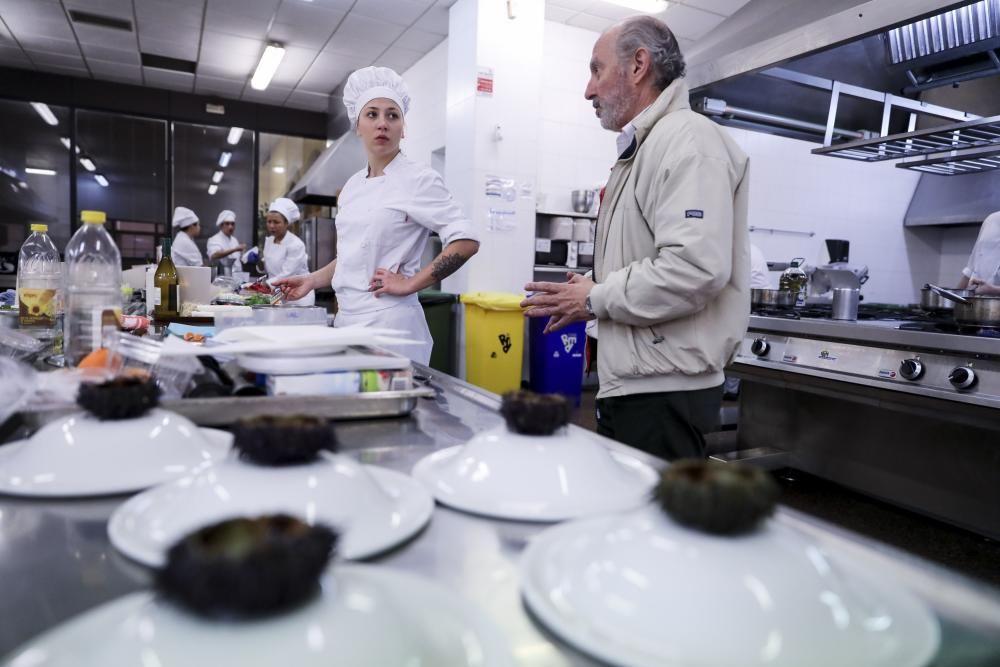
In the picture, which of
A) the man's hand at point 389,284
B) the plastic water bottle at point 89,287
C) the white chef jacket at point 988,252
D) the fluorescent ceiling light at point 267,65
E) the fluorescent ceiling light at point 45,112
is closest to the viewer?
the plastic water bottle at point 89,287

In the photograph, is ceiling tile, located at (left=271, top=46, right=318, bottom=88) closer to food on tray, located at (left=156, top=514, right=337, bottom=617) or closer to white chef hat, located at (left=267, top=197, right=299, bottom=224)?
white chef hat, located at (left=267, top=197, right=299, bottom=224)

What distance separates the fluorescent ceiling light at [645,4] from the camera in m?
5.12

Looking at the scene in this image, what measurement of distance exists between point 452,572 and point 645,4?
560cm

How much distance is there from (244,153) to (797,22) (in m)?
8.67

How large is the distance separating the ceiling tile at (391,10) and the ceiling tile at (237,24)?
3.15 ft

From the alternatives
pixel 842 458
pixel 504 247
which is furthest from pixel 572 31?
pixel 842 458

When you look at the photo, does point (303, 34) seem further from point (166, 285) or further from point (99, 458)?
point (99, 458)

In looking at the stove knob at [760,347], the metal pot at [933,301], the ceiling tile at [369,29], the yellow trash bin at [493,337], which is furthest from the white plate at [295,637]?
the ceiling tile at [369,29]

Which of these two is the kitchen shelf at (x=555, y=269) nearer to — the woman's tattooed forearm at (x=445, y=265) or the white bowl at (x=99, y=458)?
the woman's tattooed forearm at (x=445, y=265)

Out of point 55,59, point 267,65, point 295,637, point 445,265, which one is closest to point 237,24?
point 267,65

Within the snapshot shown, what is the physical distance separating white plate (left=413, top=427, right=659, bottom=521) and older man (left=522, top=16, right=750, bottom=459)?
0.82 m

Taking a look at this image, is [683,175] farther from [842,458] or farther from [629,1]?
[629,1]

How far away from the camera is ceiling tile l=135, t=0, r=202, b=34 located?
565 centimetres

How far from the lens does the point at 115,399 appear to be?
2.06 feet
